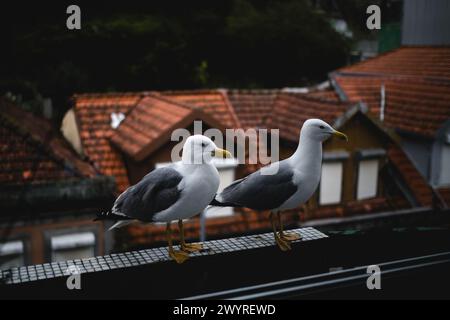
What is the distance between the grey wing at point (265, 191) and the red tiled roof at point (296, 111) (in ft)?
7.64

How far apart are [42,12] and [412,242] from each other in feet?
17.8

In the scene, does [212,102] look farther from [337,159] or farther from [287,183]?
[287,183]

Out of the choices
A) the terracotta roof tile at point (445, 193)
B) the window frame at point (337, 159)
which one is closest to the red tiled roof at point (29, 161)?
the window frame at point (337, 159)

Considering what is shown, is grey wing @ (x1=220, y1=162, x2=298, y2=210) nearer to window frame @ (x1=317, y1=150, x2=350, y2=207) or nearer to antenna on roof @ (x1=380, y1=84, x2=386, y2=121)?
window frame @ (x1=317, y1=150, x2=350, y2=207)

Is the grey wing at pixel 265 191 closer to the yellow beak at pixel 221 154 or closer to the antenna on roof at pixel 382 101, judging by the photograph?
the yellow beak at pixel 221 154

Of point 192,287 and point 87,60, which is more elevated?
point 87,60

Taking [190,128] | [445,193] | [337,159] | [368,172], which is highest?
[190,128]

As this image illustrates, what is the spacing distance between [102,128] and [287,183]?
3348 millimetres

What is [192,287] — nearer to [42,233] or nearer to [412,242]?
[412,242]

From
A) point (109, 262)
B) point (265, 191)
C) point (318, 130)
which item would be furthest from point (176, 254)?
point (318, 130)

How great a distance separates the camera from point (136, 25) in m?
7.88

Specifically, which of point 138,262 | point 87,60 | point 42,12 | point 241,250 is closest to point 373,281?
point 241,250

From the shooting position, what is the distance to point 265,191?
1.21m

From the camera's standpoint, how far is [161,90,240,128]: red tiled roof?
4527mm
